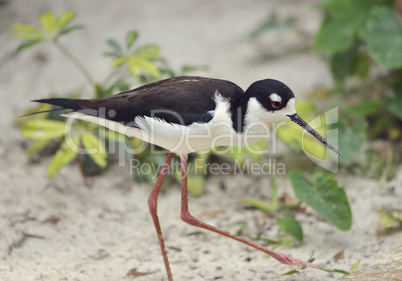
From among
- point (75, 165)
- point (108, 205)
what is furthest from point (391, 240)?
point (75, 165)

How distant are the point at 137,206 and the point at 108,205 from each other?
0.18 meters

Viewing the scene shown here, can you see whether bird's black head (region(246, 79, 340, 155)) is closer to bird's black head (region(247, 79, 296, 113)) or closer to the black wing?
bird's black head (region(247, 79, 296, 113))

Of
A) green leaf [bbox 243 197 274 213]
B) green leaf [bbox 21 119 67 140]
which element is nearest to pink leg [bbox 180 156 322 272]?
green leaf [bbox 243 197 274 213]

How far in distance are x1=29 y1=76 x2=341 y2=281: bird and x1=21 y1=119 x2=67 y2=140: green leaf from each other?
29.9 inches

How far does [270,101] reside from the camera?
7.61 feet

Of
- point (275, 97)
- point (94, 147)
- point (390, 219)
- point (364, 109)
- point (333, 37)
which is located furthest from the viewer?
point (333, 37)

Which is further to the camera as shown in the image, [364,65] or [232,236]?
[364,65]

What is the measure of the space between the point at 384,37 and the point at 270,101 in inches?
67.8

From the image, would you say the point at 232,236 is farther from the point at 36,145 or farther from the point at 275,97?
the point at 36,145

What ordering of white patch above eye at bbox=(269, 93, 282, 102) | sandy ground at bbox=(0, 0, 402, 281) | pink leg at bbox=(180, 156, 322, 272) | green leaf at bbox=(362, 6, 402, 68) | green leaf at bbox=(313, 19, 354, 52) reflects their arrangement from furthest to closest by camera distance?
green leaf at bbox=(313, 19, 354, 52) < green leaf at bbox=(362, 6, 402, 68) < sandy ground at bbox=(0, 0, 402, 281) < pink leg at bbox=(180, 156, 322, 272) < white patch above eye at bbox=(269, 93, 282, 102)

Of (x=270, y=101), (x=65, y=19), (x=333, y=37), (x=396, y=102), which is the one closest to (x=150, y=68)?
(x=65, y=19)

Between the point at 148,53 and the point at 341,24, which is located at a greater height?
the point at 341,24

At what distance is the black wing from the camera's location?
7.86ft

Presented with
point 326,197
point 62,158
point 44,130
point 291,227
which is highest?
point 44,130
